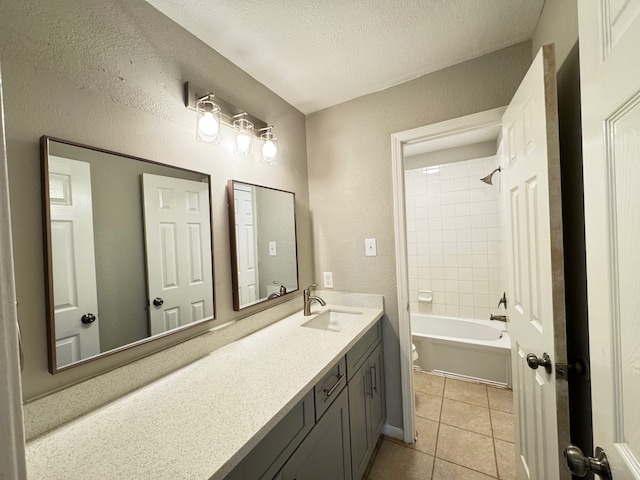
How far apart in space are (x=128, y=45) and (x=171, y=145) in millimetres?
373

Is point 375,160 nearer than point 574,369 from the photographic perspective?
No

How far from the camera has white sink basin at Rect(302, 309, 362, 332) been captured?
177 cm

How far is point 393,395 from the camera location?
181 cm

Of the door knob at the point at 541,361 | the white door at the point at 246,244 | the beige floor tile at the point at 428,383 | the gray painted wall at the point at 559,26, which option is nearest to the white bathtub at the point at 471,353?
the beige floor tile at the point at 428,383

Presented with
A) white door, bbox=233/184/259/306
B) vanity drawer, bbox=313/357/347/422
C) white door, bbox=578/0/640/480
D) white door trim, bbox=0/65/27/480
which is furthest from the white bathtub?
white door trim, bbox=0/65/27/480

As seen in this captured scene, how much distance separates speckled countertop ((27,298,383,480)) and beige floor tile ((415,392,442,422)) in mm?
1330

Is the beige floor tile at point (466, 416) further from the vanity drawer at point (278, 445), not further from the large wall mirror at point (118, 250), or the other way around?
the large wall mirror at point (118, 250)

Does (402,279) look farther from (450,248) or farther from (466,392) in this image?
(450,248)

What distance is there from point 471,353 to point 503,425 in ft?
2.07

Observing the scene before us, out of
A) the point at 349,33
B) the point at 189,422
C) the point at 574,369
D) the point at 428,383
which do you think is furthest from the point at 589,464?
the point at 428,383

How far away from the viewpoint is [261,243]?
1.62 metres

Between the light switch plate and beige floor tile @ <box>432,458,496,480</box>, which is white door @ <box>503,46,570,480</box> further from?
the light switch plate

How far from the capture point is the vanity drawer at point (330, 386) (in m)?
1.04

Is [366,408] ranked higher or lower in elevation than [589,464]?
lower
